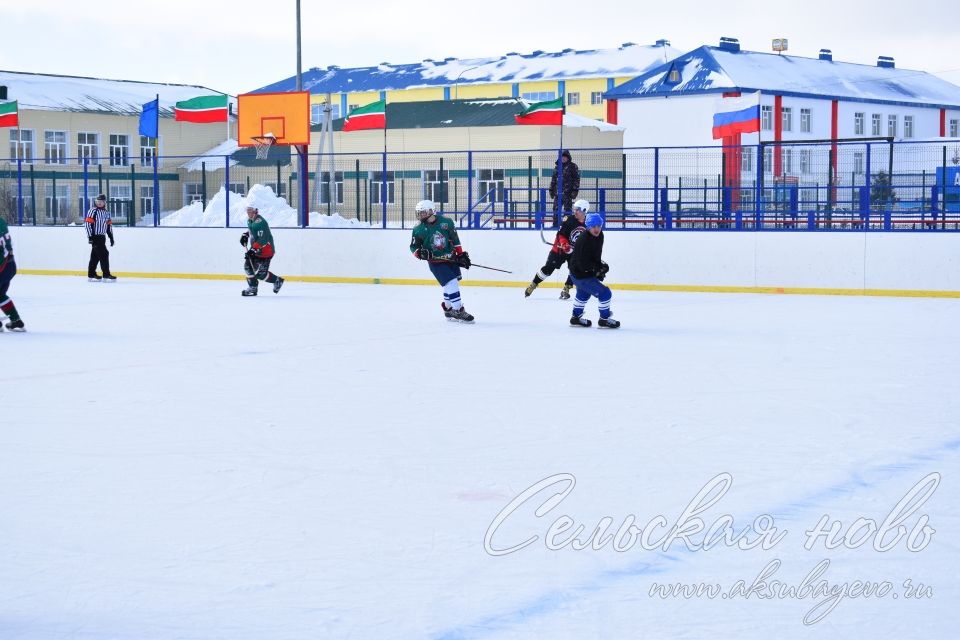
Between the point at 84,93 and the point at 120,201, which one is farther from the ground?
the point at 84,93

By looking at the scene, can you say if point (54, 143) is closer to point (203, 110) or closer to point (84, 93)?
point (84, 93)

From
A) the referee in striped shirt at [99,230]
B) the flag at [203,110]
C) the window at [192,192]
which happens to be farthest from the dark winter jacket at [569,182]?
the flag at [203,110]

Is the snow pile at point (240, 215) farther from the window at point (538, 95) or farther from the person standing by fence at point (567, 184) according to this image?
the window at point (538, 95)

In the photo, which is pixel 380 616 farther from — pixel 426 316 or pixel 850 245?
pixel 850 245

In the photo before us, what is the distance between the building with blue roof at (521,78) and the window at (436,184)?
49489 mm

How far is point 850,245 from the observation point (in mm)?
18562

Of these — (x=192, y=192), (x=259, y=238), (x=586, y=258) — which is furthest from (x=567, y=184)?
(x=192, y=192)

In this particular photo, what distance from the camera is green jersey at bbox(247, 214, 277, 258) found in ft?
59.2

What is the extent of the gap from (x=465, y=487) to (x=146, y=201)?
19.9 metres

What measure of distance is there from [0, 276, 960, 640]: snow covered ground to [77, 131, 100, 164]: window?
41099mm

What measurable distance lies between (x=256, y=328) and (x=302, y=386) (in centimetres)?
453

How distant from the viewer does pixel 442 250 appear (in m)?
14.0

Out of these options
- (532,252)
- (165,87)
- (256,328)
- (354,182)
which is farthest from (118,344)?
(165,87)

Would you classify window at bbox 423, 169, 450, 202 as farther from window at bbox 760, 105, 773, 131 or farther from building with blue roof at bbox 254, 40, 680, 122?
building with blue roof at bbox 254, 40, 680, 122
